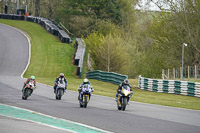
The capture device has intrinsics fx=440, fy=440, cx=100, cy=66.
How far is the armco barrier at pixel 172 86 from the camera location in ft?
97.3

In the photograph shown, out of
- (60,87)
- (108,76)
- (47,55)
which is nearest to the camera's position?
(60,87)

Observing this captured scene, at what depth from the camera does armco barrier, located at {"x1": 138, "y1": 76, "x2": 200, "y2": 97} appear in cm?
2967

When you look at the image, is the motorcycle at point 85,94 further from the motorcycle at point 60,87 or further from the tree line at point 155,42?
the tree line at point 155,42

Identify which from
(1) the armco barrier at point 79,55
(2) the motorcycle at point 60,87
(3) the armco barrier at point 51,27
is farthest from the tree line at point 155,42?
(2) the motorcycle at point 60,87

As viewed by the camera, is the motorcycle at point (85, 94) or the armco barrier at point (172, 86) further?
the armco barrier at point (172, 86)

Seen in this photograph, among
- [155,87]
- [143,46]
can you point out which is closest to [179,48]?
[155,87]

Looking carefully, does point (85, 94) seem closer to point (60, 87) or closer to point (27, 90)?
point (60, 87)

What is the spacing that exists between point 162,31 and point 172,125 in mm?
41123

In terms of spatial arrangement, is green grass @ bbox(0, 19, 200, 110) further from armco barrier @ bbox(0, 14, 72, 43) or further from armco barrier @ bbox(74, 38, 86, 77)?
armco barrier @ bbox(0, 14, 72, 43)

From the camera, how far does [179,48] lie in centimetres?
5153

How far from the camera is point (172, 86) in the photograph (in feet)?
105

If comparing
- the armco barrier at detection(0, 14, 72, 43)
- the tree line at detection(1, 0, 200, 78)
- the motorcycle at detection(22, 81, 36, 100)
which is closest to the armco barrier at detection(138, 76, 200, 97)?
the motorcycle at detection(22, 81, 36, 100)

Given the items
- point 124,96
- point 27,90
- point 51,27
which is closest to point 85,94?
point 124,96

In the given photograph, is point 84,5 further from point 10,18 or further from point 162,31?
point 162,31
